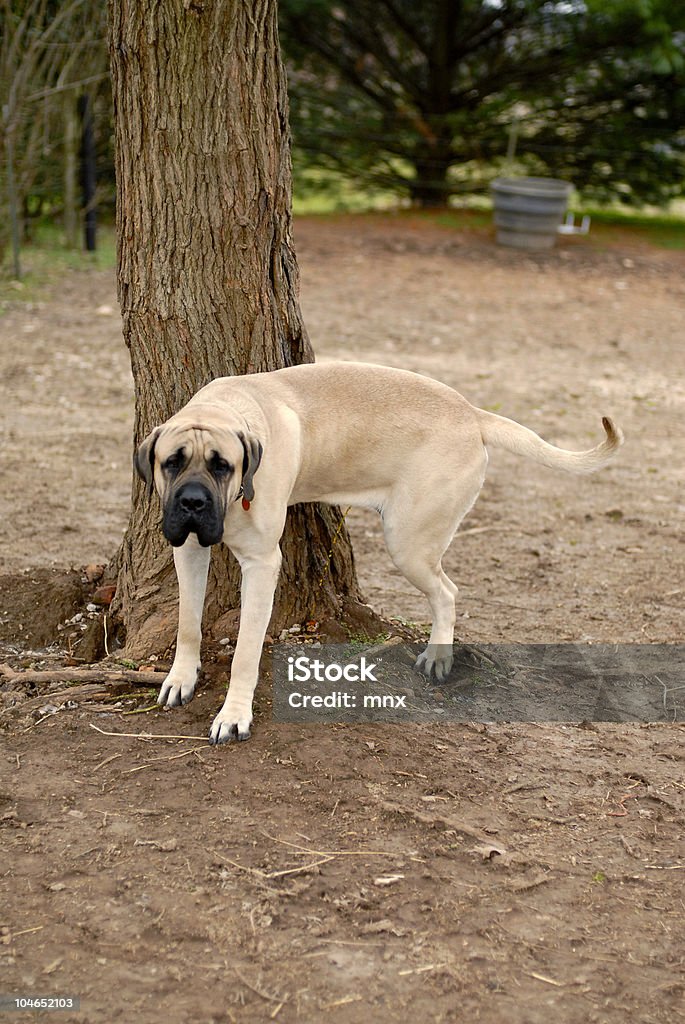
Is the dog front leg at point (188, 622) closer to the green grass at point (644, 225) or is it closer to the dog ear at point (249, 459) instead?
the dog ear at point (249, 459)

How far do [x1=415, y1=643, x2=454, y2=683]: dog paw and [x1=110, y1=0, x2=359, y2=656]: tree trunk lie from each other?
615mm

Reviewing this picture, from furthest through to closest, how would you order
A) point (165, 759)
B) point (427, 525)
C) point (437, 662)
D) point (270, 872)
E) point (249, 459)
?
point (437, 662) < point (427, 525) < point (165, 759) < point (249, 459) < point (270, 872)

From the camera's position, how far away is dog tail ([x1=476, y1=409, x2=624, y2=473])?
448 cm

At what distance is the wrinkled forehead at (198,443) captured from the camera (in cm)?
372

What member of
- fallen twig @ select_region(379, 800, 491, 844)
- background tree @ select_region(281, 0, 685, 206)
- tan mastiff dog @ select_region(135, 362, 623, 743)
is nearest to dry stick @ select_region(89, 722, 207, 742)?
tan mastiff dog @ select_region(135, 362, 623, 743)

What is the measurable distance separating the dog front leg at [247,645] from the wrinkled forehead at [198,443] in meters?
0.53

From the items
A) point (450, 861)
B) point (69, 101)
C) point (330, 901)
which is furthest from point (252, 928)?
point (69, 101)

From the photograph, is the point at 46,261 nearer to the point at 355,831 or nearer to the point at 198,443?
the point at 198,443

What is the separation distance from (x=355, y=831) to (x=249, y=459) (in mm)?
1321

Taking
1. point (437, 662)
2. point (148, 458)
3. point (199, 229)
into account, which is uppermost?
point (199, 229)

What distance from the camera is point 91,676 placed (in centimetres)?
449

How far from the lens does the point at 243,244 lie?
177 inches

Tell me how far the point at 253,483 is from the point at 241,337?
2.90 ft

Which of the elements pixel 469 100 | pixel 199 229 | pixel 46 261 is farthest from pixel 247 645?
pixel 469 100
